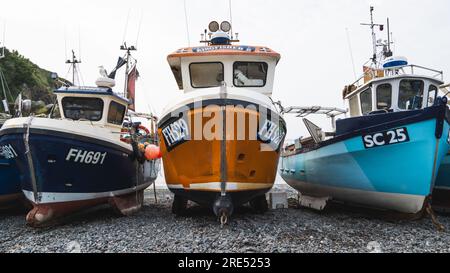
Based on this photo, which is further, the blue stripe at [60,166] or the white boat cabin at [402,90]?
the white boat cabin at [402,90]

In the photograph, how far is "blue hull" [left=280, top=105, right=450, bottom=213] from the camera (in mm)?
5410

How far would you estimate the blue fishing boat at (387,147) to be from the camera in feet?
17.8

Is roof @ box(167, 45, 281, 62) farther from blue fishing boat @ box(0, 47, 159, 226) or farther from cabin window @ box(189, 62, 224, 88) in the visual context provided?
blue fishing boat @ box(0, 47, 159, 226)

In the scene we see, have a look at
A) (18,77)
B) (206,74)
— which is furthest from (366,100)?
(18,77)

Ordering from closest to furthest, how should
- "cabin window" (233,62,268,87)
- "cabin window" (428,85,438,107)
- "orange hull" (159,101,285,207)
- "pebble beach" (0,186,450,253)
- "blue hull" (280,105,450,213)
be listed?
"pebble beach" (0,186,450,253) < "orange hull" (159,101,285,207) < "blue hull" (280,105,450,213) < "cabin window" (233,62,268,87) < "cabin window" (428,85,438,107)

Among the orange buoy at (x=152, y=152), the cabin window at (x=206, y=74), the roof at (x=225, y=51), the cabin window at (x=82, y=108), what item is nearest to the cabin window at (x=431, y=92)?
the roof at (x=225, y=51)

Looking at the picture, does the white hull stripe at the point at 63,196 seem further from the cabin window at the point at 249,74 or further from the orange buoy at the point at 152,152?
the cabin window at the point at 249,74

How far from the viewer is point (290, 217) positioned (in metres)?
6.58

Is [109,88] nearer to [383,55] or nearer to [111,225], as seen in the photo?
[111,225]

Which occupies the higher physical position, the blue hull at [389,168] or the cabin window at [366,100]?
the cabin window at [366,100]

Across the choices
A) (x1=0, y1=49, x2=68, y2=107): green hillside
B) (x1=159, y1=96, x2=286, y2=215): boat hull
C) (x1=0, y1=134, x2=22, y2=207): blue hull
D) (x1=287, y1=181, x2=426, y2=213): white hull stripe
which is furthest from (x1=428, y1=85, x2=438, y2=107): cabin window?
(x1=0, y1=49, x2=68, y2=107): green hillside

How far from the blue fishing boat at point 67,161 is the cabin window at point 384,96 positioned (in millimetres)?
6088

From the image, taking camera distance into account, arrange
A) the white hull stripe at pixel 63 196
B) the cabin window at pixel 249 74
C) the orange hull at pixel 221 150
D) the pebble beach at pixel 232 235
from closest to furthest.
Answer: the pebble beach at pixel 232 235 < the orange hull at pixel 221 150 < the white hull stripe at pixel 63 196 < the cabin window at pixel 249 74

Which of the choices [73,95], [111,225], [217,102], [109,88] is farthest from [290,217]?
[73,95]
